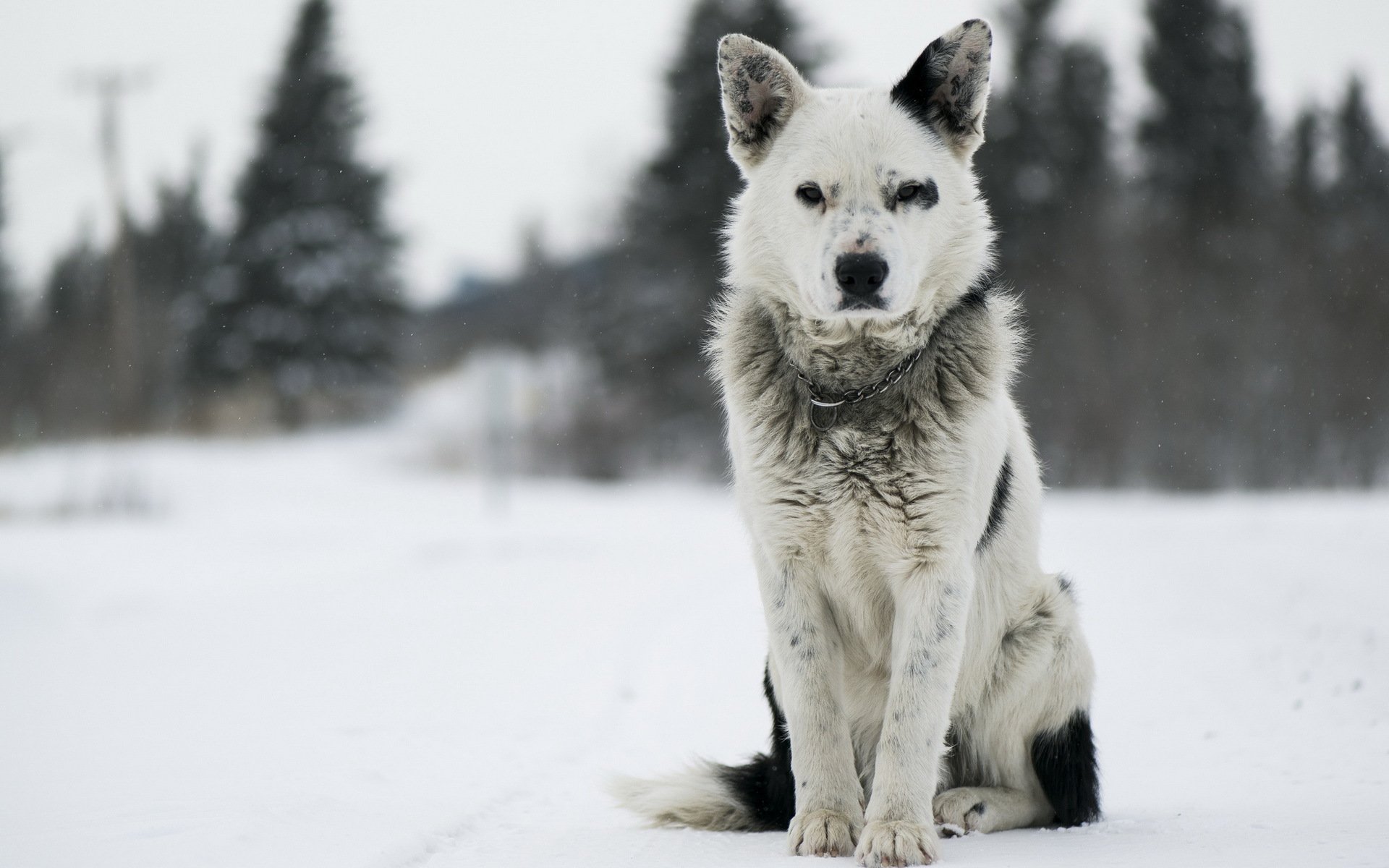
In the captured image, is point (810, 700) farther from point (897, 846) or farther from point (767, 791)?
point (767, 791)

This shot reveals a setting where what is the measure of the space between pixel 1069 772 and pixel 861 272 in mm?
1768

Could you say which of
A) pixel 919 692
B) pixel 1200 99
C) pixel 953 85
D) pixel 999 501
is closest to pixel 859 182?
pixel 953 85

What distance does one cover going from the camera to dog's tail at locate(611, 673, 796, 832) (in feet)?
11.6

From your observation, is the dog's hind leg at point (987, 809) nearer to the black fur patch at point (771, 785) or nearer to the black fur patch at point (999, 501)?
the black fur patch at point (771, 785)

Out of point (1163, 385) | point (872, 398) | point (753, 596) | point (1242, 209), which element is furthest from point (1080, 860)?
Result: point (1242, 209)

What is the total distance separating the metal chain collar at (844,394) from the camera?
3205mm

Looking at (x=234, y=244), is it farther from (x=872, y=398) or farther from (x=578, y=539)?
(x=872, y=398)

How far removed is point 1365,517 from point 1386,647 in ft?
16.4

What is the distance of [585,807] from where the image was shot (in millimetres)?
3814

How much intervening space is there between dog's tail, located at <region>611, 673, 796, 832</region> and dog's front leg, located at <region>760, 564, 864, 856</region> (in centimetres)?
37

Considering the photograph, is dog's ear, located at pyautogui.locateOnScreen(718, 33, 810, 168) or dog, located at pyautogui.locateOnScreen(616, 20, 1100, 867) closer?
dog, located at pyautogui.locateOnScreen(616, 20, 1100, 867)

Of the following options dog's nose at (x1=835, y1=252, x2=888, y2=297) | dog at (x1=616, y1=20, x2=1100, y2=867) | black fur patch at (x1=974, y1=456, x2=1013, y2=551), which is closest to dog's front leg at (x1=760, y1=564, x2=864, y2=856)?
dog at (x1=616, y1=20, x2=1100, y2=867)

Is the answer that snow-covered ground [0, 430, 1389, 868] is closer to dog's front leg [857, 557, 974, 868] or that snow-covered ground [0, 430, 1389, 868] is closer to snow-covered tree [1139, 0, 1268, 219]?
dog's front leg [857, 557, 974, 868]

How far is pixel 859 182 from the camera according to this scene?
132 inches
